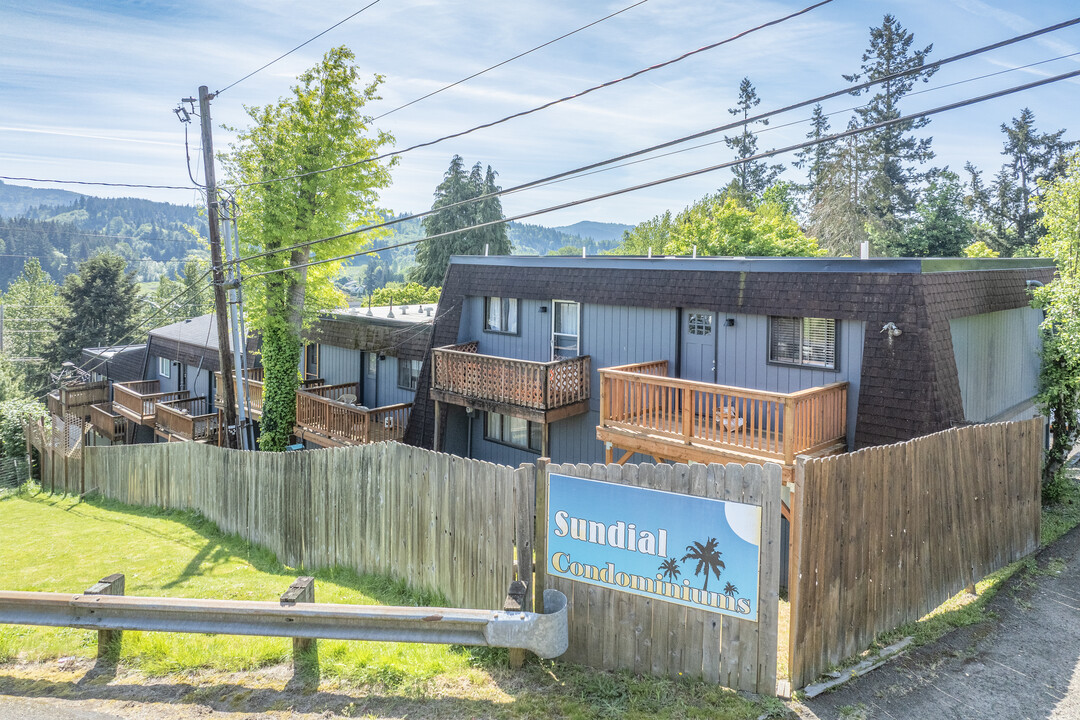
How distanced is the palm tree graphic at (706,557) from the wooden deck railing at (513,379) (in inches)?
333

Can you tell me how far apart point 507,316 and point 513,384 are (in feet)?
9.35

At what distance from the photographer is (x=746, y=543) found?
486 cm

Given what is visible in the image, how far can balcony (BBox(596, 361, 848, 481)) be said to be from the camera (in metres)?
9.66

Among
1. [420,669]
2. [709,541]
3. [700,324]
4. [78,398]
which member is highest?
[700,324]

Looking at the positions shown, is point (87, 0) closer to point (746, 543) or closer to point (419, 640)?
point (419, 640)

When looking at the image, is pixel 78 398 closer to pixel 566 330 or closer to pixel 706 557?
pixel 566 330

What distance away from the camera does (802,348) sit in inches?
449

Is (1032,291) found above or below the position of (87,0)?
below

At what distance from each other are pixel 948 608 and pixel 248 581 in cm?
855

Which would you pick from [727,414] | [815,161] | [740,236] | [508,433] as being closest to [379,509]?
[727,414]

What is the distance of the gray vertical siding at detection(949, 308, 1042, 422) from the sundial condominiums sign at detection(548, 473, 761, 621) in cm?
816

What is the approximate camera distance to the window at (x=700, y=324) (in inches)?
498

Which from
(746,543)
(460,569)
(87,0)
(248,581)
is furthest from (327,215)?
(746,543)

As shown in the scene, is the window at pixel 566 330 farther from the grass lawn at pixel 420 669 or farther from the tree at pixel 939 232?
the tree at pixel 939 232
